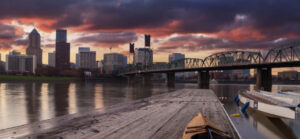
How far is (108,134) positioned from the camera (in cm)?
1466

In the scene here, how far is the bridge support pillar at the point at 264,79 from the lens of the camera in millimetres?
74231

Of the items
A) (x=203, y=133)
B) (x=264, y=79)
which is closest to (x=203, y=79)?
(x=264, y=79)

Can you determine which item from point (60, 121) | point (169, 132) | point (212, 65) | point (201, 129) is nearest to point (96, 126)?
point (60, 121)

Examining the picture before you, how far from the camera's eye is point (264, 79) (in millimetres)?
77500

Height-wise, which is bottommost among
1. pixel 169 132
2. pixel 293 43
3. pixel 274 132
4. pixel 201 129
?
pixel 274 132

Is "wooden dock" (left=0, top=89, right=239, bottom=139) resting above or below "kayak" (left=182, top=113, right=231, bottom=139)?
below

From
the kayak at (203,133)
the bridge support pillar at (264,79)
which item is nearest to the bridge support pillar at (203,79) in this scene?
→ the bridge support pillar at (264,79)

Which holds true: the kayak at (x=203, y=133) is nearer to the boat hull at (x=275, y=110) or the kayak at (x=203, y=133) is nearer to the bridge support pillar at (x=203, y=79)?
the boat hull at (x=275, y=110)

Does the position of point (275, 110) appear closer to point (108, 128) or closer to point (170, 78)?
point (108, 128)

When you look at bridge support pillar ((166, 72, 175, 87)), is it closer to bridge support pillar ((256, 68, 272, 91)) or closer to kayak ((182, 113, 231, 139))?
bridge support pillar ((256, 68, 272, 91))

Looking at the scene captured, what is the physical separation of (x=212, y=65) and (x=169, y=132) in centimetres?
9366

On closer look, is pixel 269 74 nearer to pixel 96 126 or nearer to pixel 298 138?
pixel 298 138

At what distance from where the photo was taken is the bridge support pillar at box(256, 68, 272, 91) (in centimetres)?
7423

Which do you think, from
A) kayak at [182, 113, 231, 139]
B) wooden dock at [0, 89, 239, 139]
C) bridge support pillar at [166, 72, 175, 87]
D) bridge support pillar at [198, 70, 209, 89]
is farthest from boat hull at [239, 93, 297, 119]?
bridge support pillar at [166, 72, 175, 87]
